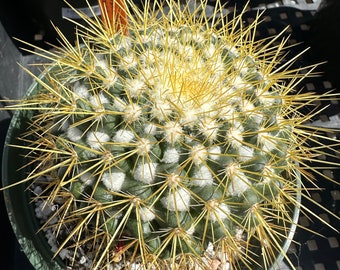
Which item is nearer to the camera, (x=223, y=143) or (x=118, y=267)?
(x=223, y=143)

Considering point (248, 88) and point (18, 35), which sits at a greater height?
point (18, 35)

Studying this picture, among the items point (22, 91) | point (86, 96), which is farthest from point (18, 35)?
point (86, 96)

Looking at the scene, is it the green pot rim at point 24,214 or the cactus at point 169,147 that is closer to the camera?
the cactus at point 169,147

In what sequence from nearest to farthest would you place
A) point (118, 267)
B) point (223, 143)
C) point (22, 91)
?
point (223, 143) → point (118, 267) → point (22, 91)

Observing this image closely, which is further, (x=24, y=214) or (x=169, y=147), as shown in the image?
(x=24, y=214)

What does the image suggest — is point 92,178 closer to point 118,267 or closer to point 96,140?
point 96,140

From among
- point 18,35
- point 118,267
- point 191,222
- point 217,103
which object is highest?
point 18,35

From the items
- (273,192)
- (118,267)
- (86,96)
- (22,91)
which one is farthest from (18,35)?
(273,192)

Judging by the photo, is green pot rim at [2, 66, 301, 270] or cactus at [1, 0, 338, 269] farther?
green pot rim at [2, 66, 301, 270]

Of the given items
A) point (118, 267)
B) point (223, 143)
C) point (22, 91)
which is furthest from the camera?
point (22, 91)
